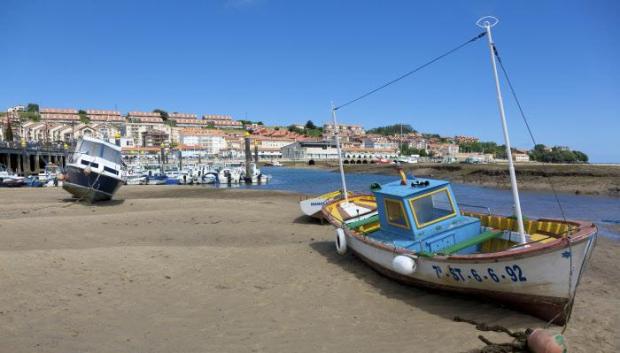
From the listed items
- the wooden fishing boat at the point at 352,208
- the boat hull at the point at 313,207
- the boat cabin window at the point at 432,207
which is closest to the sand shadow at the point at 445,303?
the boat cabin window at the point at 432,207

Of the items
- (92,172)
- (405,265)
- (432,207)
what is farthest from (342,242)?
(92,172)

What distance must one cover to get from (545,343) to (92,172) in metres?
26.0

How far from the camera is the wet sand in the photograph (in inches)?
269

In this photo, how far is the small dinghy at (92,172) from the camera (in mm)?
25875

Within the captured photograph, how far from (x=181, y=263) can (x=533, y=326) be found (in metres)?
8.60

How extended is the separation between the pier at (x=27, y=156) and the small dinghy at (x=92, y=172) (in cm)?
4243

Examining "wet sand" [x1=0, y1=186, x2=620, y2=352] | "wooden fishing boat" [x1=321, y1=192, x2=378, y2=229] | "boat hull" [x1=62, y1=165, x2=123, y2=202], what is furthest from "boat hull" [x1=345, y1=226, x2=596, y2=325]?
"boat hull" [x1=62, y1=165, x2=123, y2=202]

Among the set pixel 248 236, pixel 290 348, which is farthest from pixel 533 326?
pixel 248 236

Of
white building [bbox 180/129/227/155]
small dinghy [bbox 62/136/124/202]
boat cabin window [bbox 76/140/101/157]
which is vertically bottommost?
small dinghy [bbox 62/136/124/202]

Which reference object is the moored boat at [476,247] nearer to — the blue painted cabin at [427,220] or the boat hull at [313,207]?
the blue painted cabin at [427,220]

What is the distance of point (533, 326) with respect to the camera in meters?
7.36

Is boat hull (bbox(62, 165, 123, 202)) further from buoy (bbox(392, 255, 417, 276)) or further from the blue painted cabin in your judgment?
buoy (bbox(392, 255, 417, 276))

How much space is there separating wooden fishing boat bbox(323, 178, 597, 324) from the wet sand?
19.0 inches

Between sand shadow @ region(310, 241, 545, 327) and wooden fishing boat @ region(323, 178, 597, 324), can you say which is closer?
wooden fishing boat @ region(323, 178, 597, 324)
